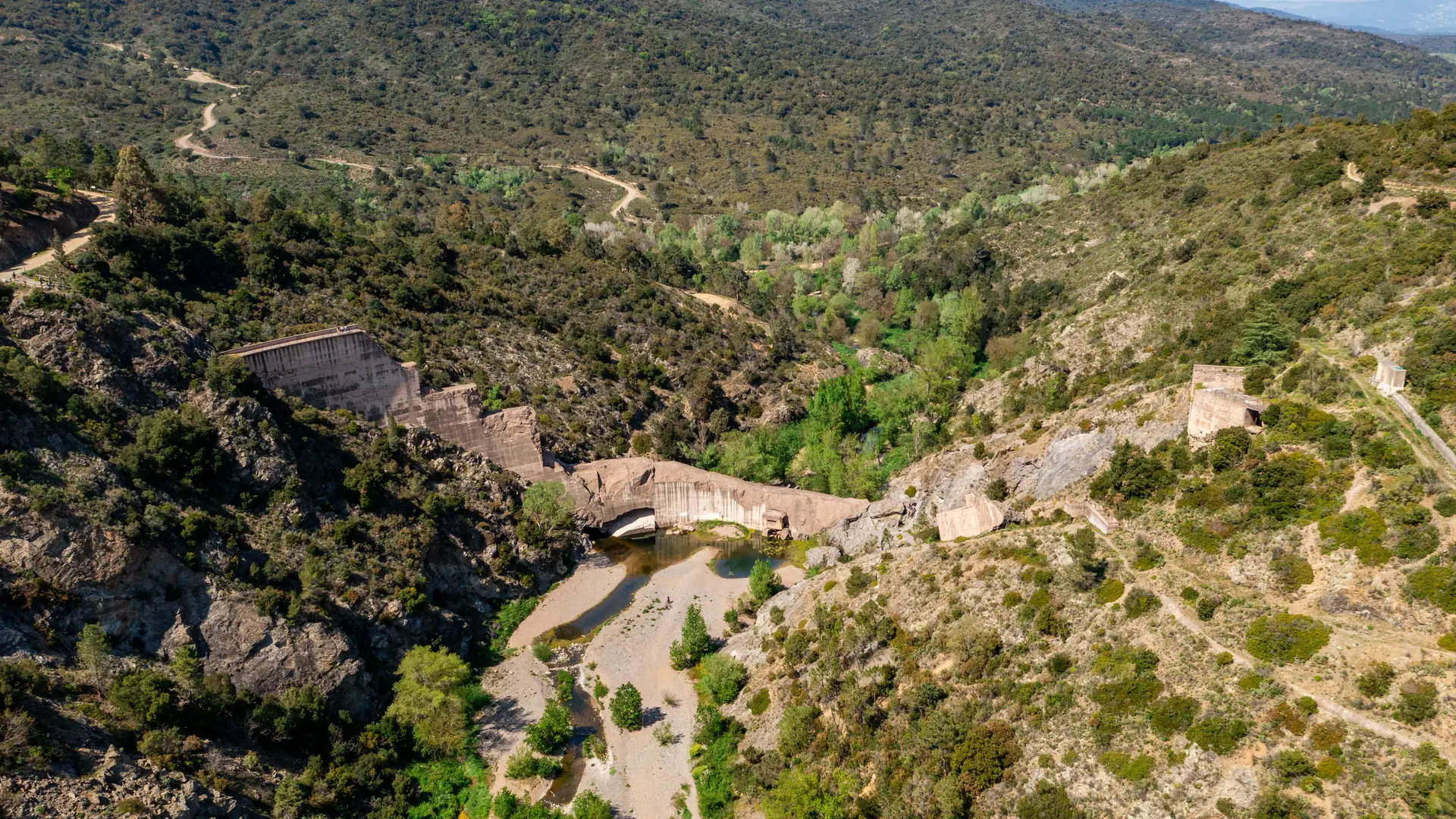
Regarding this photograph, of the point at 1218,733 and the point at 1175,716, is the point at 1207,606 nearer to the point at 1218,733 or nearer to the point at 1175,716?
the point at 1175,716

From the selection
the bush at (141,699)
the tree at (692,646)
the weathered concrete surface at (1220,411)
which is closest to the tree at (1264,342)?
the weathered concrete surface at (1220,411)

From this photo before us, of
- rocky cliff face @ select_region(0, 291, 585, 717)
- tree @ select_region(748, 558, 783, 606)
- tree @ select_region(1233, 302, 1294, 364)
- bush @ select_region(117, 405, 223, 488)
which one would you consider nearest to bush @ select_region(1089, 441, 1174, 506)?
tree @ select_region(1233, 302, 1294, 364)

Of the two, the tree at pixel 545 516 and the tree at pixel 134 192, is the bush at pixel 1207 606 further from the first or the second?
the tree at pixel 134 192

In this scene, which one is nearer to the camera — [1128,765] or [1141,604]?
[1128,765]

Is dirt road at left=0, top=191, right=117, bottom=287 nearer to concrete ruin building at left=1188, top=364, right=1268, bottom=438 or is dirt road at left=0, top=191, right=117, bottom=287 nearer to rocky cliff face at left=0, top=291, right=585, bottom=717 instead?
rocky cliff face at left=0, top=291, right=585, bottom=717

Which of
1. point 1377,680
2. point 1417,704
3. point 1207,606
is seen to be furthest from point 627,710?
point 1417,704

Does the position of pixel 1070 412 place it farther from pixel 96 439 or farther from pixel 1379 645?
pixel 96 439
